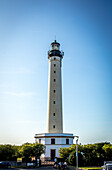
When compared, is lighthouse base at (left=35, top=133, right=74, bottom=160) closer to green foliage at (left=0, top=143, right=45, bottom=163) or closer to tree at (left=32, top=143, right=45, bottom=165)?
green foliage at (left=0, top=143, right=45, bottom=163)

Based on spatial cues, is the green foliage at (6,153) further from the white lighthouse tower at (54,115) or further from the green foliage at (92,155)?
the green foliage at (92,155)

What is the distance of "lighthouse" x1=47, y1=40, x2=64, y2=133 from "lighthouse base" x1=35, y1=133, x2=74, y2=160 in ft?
5.45

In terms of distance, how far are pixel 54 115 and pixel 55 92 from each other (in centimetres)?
495

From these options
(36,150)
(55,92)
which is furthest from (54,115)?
(36,150)

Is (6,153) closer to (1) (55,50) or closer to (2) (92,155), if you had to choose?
(2) (92,155)

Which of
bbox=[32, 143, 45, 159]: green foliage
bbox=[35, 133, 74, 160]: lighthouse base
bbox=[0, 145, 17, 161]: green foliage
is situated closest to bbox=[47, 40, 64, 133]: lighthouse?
bbox=[35, 133, 74, 160]: lighthouse base

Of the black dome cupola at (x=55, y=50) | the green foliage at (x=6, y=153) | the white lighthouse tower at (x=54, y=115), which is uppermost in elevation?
the black dome cupola at (x=55, y=50)

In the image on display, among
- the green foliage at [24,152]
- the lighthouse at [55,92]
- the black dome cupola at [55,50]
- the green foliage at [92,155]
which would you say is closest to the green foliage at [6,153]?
the green foliage at [24,152]

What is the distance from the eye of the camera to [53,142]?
37969 mm

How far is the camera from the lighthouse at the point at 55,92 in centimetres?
4000

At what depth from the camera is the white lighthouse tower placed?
37.8 metres

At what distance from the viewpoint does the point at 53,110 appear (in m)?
40.5

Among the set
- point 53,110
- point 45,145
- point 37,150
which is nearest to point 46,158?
point 45,145

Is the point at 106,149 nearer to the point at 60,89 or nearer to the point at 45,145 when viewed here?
the point at 45,145
